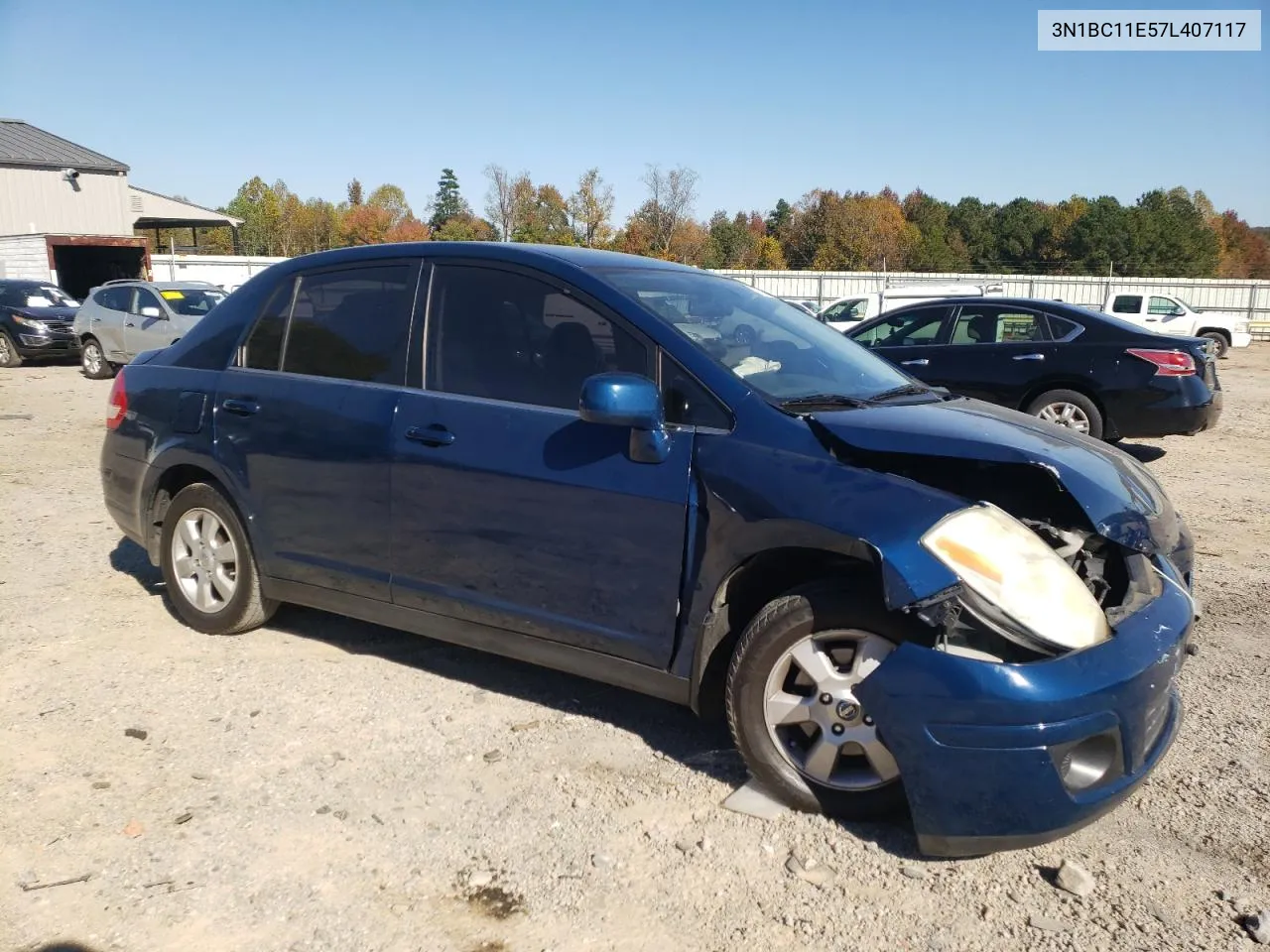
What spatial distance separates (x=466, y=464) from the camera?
3689 mm

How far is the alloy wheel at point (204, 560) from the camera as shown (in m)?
4.64

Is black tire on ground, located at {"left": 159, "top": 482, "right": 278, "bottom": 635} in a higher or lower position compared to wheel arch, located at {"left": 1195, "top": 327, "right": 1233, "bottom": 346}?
higher

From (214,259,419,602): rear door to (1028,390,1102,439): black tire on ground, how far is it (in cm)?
702

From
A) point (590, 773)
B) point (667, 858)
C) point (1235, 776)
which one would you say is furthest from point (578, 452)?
point (1235, 776)

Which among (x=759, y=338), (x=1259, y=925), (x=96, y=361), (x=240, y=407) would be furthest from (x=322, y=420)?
(x=96, y=361)

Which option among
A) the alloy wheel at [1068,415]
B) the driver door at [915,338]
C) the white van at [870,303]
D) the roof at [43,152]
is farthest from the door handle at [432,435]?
the roof at [43,152]

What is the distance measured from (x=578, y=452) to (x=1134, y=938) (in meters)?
2.12

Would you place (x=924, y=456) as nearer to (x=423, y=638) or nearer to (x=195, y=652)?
(x=423, y=638)

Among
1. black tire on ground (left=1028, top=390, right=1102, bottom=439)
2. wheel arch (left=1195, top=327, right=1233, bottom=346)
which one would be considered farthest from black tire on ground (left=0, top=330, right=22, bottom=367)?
wheel arch (left=1195, top=327, right=1233, bottom=346)

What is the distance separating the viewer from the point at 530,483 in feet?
11.6

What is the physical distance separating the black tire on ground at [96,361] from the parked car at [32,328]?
1043mm

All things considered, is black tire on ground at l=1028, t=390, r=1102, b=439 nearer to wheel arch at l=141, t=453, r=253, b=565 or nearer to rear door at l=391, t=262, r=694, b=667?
rear door at l=391, t=262, r=694, b=667

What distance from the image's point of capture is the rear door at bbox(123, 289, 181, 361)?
16.3 metres

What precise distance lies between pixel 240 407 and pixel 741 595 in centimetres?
248
